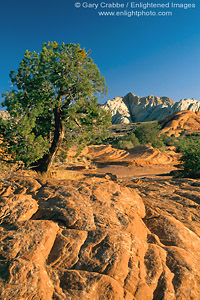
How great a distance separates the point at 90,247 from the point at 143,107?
101640 millimetres

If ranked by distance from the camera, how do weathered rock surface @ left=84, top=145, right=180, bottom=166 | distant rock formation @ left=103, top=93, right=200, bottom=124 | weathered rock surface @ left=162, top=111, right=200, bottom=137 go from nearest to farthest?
weathered rock surface @ left=84, top=145, right=180, bottom=166
weathered rock surface @ left=162, top=111, right=200, bottom=137
distant rock formation @ left=103, top=93, right=200, bottom=124

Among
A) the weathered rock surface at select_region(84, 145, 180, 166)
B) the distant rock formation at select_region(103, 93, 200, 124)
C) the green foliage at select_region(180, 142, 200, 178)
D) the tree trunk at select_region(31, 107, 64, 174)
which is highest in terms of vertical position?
the distant rock formation at select_region(103, 93, 200, 124)

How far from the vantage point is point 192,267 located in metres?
2.98

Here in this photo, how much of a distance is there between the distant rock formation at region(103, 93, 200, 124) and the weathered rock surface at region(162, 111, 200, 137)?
99.9 ft

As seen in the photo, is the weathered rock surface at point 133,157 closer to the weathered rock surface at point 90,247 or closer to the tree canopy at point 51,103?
the tree canopy at point 51,103

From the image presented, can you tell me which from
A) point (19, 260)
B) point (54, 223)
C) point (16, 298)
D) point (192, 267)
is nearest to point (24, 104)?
point (54, 223)

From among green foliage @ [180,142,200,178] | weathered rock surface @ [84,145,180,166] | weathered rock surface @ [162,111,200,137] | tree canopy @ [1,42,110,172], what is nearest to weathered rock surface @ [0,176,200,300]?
tree canopy @ [1,42,110,172]

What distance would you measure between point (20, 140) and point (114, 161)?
15.8 meters

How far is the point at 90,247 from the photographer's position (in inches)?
115

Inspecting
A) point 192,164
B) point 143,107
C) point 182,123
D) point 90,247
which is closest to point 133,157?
point 192,164

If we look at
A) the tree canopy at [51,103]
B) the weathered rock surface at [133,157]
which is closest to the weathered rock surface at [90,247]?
the tree canopy at [51,103]

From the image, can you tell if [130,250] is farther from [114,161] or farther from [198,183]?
[114,161]

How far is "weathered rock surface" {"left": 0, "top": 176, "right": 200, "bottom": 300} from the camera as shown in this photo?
2.35 metres

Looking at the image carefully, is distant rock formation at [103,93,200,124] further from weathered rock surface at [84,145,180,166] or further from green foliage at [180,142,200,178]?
green foliage at [180,142,200,178]
